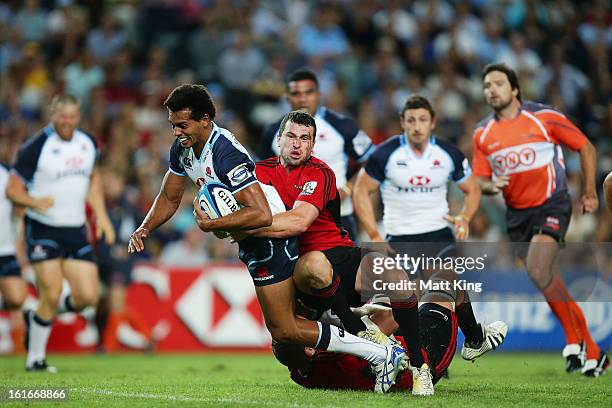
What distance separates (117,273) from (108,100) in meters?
3.67

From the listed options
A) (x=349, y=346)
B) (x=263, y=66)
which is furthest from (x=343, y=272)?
(x=263, y=66)

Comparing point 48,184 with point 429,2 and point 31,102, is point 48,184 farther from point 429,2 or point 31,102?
point 429,2

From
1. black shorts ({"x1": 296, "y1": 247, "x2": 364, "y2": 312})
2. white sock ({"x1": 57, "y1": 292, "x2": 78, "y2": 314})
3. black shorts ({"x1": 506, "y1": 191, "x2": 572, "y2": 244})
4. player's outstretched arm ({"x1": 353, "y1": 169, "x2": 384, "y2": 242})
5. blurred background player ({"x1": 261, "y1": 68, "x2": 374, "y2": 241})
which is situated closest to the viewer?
black shorts ({"x1": 296, "y1": 247, "x2": 364, "y2": 312})

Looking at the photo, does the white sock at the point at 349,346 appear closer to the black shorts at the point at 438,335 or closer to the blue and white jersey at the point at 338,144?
the black shorts at the point at 438,335

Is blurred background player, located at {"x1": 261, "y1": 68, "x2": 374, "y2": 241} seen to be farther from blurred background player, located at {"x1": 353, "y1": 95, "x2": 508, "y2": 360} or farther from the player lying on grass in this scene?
the player lying on grass

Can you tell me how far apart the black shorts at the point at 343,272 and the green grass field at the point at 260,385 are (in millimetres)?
660

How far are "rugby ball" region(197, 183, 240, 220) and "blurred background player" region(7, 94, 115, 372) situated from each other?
3798mm

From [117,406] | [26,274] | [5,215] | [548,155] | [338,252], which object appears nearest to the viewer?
[117,406]

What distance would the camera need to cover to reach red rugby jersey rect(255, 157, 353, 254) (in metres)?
7.60

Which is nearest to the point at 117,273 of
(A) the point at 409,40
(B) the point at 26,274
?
(B) the point at 26,274

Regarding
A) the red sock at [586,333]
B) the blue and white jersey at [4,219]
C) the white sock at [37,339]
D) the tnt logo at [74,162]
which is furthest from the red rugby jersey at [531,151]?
the blue and white jersey at [4,219]

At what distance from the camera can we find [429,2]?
19.2m

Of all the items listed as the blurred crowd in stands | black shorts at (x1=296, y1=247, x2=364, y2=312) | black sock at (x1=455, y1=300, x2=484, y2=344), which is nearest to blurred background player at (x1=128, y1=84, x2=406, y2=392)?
black shorts at (x1=296, y1=247, x2=364, y2=312)

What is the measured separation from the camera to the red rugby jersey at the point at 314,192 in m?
7.60
